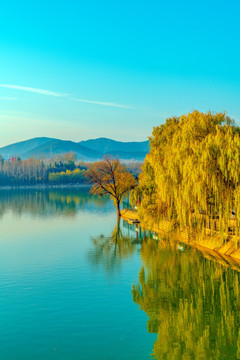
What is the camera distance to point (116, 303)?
25984 mm

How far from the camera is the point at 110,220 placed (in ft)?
237

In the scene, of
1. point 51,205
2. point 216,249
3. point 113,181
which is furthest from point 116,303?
point 51,205

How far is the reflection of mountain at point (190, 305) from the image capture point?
65.0 feet

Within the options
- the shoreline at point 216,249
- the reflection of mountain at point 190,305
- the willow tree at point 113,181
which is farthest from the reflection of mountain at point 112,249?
the willow tree at point 113,181

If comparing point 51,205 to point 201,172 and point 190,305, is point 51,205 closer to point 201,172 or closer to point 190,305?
point 201,172

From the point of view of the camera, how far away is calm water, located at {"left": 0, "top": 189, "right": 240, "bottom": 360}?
64.8 feet

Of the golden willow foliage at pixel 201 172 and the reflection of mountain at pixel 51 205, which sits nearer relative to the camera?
the golden willow foliage at pixel 201 172

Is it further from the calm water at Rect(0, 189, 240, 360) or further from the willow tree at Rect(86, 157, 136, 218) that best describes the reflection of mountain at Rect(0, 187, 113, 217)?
the calm water at Rect(0, 189, 240, 360)

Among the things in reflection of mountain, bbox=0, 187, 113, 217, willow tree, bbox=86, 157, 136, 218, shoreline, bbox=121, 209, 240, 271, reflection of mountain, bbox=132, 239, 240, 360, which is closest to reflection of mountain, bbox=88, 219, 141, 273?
reflection of mountain, bbox=132, 239, 240, 360

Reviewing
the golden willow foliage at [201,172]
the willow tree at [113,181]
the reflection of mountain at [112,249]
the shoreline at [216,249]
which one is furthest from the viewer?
the willow tree at [113,181]

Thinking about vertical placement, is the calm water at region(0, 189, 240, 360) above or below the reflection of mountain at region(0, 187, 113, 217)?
below

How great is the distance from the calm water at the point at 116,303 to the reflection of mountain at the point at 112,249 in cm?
12

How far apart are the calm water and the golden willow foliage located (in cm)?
433

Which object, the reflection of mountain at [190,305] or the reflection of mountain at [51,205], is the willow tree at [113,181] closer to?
the reflection of mountain at [51,205]
